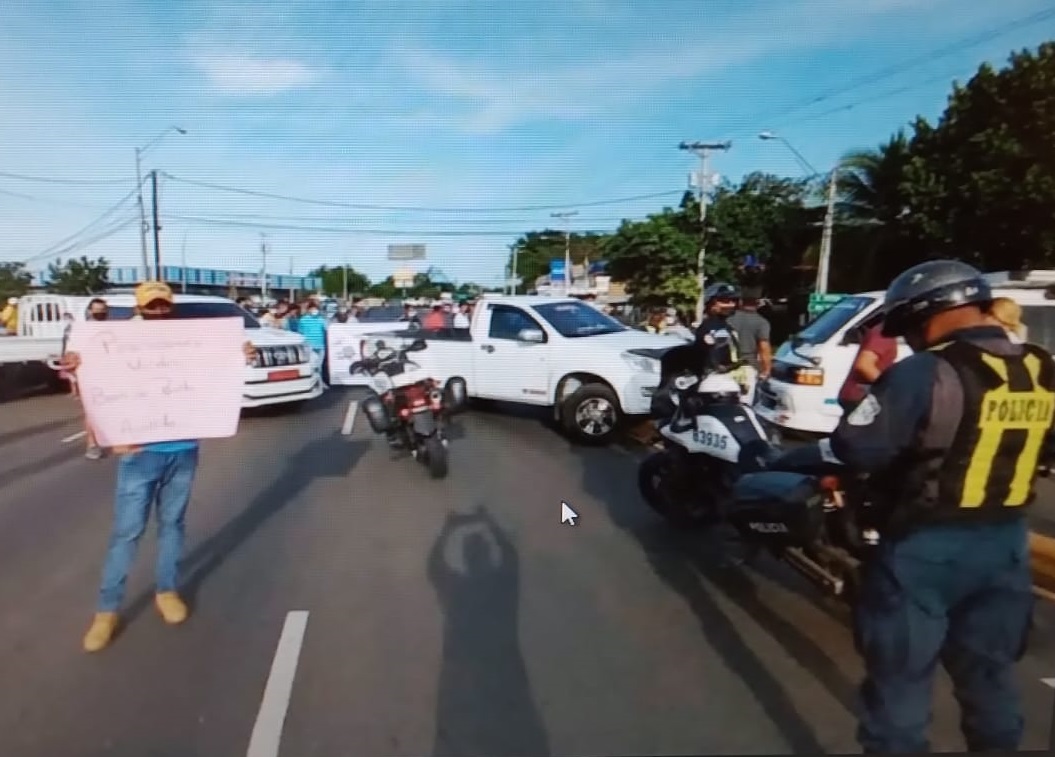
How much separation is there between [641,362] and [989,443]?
638cm

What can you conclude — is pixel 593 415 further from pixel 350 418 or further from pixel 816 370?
pixel 350 418

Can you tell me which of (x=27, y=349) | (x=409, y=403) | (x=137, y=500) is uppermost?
(x=137, y=500)

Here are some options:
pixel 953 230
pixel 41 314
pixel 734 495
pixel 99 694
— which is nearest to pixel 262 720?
pixel 99 694

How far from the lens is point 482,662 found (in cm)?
311

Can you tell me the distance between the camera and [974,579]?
6.12 feet

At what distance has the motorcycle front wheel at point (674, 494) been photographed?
4895 millimetres

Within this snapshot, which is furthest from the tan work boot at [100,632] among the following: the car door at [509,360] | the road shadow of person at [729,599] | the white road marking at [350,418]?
the car door at [509,360]

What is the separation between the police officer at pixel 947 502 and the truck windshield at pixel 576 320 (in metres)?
6.96

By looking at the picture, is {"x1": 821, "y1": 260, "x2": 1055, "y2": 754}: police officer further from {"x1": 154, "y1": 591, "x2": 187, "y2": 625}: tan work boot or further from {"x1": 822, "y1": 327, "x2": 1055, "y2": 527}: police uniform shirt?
{"x1": 154, "y1": 591, "x2": 187, "y2": 625}: tan work boot

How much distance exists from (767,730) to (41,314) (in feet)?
41.7

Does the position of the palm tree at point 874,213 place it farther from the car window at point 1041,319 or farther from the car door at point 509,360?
the car door at point 509,360

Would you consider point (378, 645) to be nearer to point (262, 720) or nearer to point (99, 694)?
point (262, 720)

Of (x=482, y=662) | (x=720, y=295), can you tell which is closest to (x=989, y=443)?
(x=482, y=662)

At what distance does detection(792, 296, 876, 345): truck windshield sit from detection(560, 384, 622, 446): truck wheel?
187cm
